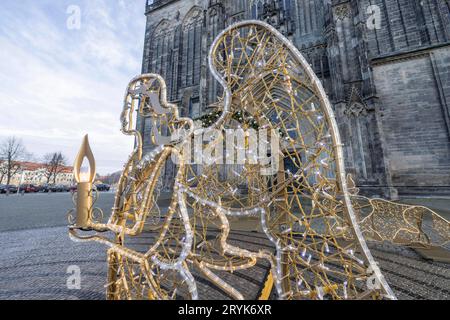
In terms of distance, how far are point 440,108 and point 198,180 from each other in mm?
13204

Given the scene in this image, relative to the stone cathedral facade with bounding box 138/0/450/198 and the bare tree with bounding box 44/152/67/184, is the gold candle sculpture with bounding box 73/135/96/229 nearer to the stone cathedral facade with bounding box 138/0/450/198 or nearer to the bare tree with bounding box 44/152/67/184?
the stone cathedral facade with bounding box 138/0/450/198

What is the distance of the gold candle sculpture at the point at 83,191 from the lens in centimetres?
98

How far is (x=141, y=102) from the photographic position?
1546mm

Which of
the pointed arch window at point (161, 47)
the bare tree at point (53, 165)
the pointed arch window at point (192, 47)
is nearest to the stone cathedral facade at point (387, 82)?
the pointed arch window at point (192, 47)

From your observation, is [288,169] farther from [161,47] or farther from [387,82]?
[161,47]

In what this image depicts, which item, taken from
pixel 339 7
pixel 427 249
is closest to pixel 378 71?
pixel 339 7

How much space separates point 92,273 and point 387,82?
552 inches

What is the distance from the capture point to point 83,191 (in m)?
1.00

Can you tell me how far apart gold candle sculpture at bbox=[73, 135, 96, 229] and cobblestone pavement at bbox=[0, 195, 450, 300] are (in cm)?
145

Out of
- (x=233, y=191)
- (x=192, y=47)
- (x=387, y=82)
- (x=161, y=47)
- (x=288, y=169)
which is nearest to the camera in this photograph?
(x=288, y=169)

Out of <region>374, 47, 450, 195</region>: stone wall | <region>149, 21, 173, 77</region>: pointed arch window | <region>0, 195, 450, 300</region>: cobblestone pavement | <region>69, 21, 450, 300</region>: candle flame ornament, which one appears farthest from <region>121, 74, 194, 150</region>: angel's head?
<region>149, 21, 173, 77</region>: pointed arch window

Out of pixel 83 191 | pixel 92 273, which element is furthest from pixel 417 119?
pixel 92 273

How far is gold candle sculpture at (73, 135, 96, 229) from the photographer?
978 mm

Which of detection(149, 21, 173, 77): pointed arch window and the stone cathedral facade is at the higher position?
detection(149, 21, 173, 77): pointed arch window
